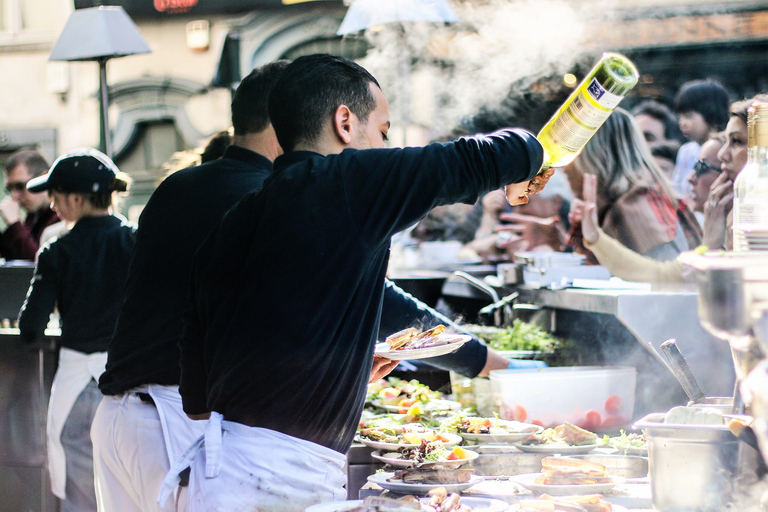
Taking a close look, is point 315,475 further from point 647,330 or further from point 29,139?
point 29,139

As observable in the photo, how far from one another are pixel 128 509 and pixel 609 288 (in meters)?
1.92

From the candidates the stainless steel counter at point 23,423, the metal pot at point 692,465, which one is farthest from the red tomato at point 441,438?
the stainless steel counter at point 23,423

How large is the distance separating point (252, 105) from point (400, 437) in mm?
1180

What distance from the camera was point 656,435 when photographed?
1485mm

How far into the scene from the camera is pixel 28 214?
6367 mm

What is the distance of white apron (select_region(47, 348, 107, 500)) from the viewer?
3.67 meters

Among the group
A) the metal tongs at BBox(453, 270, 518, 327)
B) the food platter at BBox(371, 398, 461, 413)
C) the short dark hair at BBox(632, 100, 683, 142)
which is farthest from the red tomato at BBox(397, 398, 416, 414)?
the short dark hair at BBox(632, 100, 683, 142)

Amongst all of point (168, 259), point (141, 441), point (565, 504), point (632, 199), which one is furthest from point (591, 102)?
point (632, 199)

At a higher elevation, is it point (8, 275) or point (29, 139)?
point (29, 139)

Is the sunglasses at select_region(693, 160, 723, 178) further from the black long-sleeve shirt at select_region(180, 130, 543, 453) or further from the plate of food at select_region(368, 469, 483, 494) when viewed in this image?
the black long-sleeve shirt at select_region(180, 130, 543, 453)

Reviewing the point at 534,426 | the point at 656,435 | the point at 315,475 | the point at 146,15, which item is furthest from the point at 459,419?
the point at 146,15

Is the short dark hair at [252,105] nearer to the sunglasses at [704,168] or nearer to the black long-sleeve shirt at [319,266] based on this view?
the black long-sleeve shirt at [319,266]

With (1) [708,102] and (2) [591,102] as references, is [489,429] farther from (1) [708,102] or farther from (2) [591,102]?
(1) [708,102]

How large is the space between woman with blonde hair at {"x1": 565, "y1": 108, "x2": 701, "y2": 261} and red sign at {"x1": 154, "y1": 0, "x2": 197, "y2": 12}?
7727 mm
